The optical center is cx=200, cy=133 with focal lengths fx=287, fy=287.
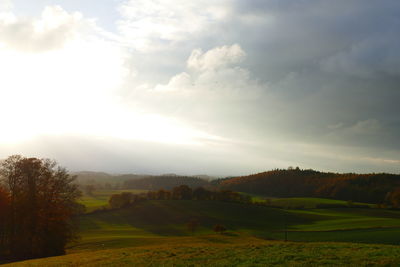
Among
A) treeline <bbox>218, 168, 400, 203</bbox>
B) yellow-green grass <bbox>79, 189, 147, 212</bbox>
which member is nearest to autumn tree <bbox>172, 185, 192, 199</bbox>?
yellow-green grass <bbox>79, 189, 147, 212</bbox>

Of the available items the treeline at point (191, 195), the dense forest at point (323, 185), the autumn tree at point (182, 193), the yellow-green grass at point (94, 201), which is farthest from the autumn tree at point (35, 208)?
the dense forest at point (323, 185)

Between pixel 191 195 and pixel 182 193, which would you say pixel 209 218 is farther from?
pixel 182 193

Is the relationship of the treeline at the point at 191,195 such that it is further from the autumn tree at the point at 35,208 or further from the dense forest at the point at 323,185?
the autumn tree at the point at 35,208

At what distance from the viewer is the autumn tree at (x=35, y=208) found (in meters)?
38.1

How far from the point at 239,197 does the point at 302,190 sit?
5600cm

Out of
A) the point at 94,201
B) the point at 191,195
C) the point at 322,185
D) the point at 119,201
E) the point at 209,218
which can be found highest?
the point at 322,185

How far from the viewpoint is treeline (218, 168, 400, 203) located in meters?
129

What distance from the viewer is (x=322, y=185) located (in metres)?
156

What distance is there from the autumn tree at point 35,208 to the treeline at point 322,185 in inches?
4508

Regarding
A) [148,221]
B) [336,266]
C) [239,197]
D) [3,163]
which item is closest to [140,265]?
[336,266]

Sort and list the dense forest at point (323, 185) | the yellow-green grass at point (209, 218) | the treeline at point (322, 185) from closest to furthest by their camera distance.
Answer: the yellow-green grass at point (209, 218)
the dense forest at point (323, 185)
the treeline at point (322, 185)

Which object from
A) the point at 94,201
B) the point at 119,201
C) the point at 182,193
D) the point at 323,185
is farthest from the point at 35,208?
the point at 323,185

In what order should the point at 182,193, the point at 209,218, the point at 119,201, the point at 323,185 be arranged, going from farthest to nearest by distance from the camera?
the point at 323,185 < the point at 182,193 < the point at 119,201 < the point at 209,218

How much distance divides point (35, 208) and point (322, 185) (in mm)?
148510
